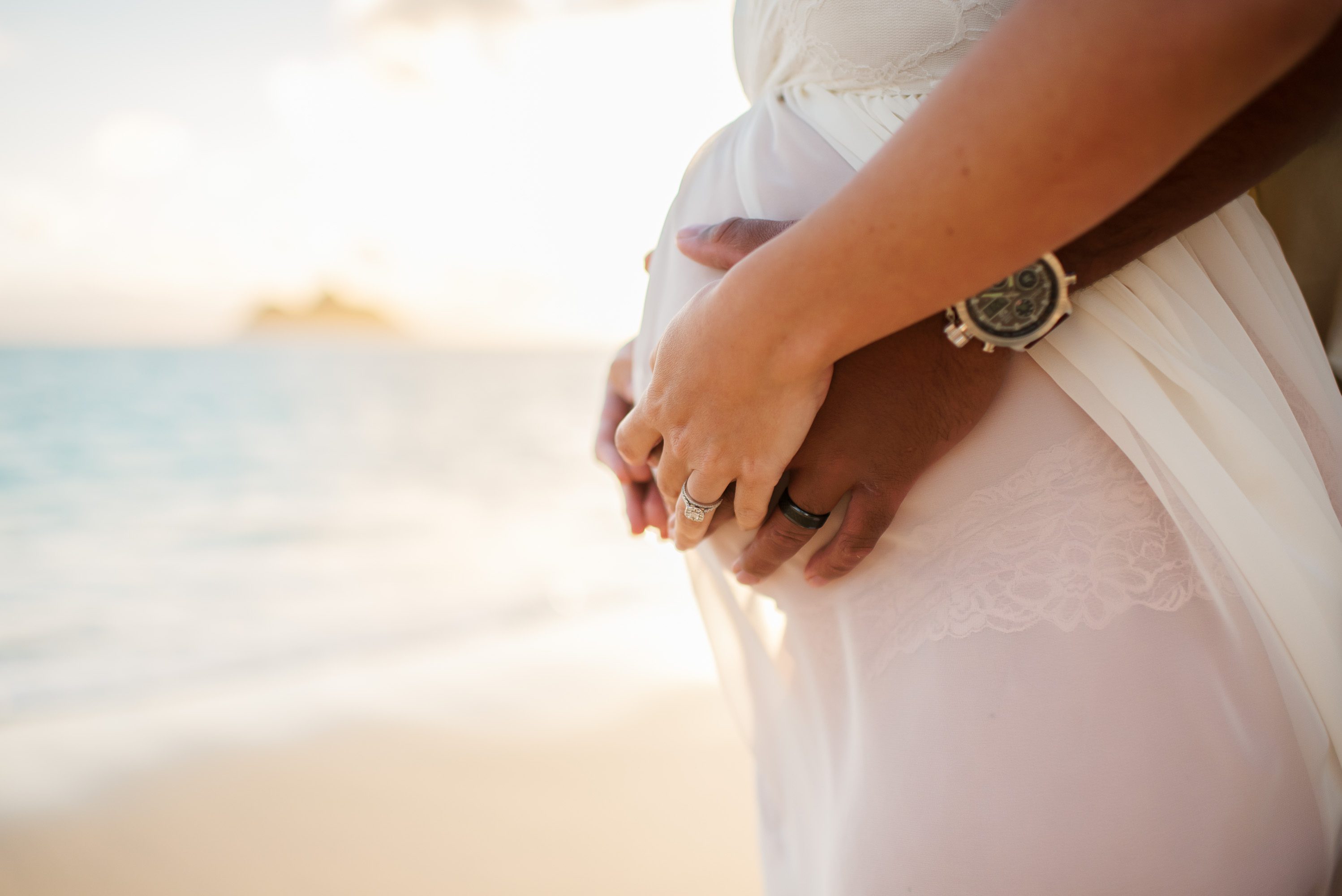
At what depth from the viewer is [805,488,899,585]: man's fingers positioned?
0.66 meters

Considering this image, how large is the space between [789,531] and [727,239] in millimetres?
285

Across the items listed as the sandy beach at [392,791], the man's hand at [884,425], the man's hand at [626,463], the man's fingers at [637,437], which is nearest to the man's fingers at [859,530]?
the man's hand at [884,425]

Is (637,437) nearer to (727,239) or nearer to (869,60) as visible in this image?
(727,239)

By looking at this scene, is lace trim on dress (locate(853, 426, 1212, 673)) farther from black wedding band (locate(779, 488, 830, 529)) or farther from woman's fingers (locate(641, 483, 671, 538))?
woman's fingers (locate(641, 483, 671, 538))

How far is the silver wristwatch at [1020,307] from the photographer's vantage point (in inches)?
22.8

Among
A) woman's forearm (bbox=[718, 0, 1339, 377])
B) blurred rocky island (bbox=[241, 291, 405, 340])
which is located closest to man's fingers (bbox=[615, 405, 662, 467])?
woman's forearm (bbox=[718, 0, 1339, 377])

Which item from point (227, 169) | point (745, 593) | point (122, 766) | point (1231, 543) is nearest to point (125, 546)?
point (122, 766)

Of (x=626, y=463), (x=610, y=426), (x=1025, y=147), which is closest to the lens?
(x=1025, y=147)

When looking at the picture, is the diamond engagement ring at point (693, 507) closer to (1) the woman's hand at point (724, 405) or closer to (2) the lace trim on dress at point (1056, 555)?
(1) the woman's hand at point (724, 405)

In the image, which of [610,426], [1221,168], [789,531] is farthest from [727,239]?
[610,426]

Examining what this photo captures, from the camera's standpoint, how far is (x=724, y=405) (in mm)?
656

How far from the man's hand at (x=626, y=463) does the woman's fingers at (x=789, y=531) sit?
0.26 metres

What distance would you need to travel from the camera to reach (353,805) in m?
2.00

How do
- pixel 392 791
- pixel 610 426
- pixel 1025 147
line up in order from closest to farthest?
pixel 1025 147 < pixel 610 426 < pixel 392 791
